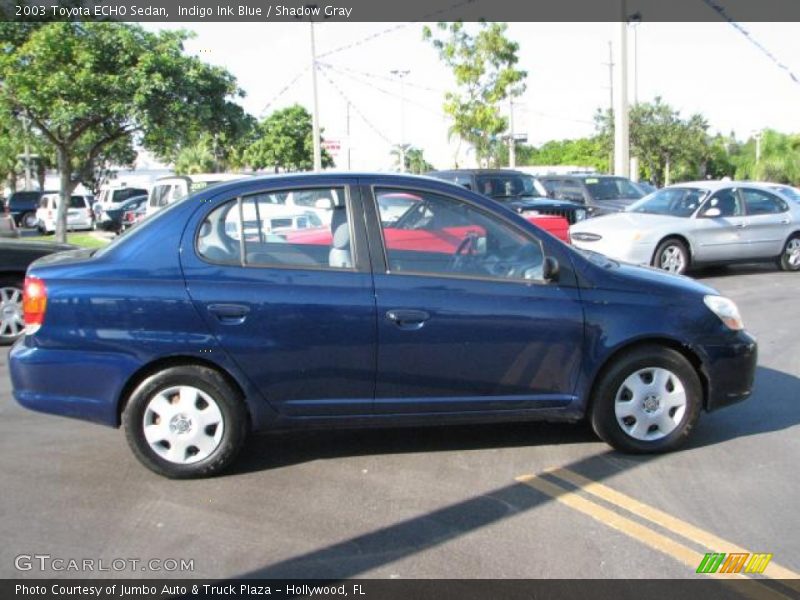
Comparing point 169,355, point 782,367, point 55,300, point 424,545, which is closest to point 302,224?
point 169,355

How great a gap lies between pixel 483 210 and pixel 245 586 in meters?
2.51

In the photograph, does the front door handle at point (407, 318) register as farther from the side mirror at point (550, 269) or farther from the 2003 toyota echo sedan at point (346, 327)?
the side mirror at point (550, 269)

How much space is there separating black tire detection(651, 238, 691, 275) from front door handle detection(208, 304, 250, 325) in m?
8.80

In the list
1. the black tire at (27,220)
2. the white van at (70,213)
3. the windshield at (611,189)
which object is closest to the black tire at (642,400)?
the windshield at (611,189)

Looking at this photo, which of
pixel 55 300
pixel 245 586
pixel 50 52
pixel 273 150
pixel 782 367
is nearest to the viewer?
pixel 245 586

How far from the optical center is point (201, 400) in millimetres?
4520

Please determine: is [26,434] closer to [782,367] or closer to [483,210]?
[483,210]

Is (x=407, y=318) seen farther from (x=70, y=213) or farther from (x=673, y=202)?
(x=70, y=213)

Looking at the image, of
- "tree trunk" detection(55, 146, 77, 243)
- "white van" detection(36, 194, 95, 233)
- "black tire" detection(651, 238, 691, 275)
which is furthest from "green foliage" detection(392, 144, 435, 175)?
"black tire" detection(651, 238, 691, 275)

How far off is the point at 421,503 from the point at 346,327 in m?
1.04

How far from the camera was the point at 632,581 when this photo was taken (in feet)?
11.4

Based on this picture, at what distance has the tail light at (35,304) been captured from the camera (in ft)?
14.4

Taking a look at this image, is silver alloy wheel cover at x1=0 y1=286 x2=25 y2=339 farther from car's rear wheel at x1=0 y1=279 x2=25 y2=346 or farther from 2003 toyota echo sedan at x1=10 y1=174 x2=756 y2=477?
2003 toyota echo sedan at x1=10 y1=174 x2=756 y2=477

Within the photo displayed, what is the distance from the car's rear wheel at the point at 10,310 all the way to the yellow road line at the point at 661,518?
246 inches
